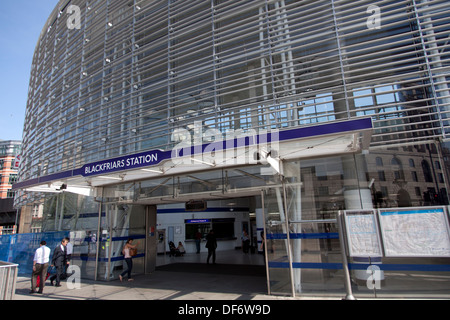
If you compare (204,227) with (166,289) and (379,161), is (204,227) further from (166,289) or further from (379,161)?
(379,161)

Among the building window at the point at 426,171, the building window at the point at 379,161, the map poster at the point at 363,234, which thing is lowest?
the map poster at the point at 363,234

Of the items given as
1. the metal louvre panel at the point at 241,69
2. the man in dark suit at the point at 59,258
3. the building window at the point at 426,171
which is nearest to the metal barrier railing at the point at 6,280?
the man in dark suit at the point at 59,258

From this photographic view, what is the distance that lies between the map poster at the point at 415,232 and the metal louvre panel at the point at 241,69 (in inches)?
88.0

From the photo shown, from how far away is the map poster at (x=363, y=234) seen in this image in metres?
4.77

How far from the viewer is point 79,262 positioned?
35.1ft

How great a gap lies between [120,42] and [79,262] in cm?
859

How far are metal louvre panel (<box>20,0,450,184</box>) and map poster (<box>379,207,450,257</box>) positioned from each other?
2235mm

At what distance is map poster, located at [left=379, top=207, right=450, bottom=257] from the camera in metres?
4.43

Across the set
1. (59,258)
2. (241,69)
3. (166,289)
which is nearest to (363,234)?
(166,289)

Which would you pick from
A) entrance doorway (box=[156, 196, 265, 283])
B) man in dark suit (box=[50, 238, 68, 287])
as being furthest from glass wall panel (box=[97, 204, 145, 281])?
entrance doorway (box=[156, 196, 265, 283])

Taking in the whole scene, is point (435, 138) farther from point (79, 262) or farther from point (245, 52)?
point (79, 262)

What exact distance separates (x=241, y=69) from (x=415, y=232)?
737 cm

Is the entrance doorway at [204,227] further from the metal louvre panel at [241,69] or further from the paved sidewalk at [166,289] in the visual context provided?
the paved sidewalk at [166,289]

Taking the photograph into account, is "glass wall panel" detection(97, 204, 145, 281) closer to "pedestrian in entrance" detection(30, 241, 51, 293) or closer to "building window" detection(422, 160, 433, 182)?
"pedestrian in entrance" detection(30, 241, 51, 293)
